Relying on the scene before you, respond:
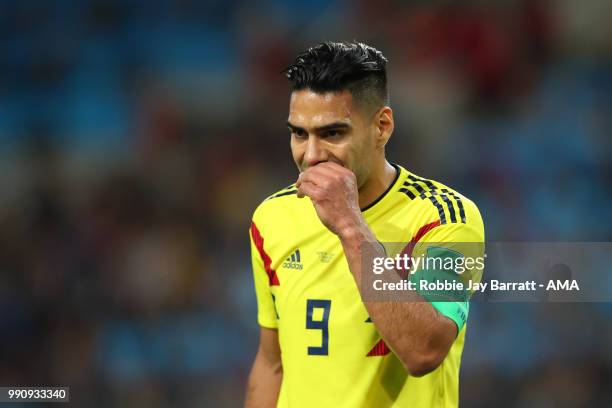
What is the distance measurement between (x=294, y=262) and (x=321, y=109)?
1.92 ft

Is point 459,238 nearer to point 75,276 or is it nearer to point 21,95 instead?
point 75,276

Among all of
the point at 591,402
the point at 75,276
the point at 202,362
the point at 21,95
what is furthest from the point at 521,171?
the point at 21,95

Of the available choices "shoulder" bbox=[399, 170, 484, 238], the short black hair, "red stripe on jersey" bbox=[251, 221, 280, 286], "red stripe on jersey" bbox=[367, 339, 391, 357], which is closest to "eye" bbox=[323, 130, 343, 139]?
the short black hair

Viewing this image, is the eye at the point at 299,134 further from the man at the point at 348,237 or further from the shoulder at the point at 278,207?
the shoulder at the point at 278,207

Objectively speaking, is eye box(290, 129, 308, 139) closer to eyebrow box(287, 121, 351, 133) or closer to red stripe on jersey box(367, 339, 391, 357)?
eyebrow box(287, 121, 351, 133)

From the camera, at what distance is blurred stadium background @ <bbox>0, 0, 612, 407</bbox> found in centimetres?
644

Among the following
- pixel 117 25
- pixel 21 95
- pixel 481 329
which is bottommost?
pixel 481 329

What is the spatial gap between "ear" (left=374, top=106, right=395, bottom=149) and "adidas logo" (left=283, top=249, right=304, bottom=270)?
483 millimetres

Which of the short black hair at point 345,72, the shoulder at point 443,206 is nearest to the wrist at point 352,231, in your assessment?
the shoulder at point 443,206

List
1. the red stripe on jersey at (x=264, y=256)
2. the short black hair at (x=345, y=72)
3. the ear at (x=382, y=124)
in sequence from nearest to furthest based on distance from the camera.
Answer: the short black hair at (x=345, y=72), the ear at (x=382, y=124), the red stripe on jersey at (x=264, y=256)

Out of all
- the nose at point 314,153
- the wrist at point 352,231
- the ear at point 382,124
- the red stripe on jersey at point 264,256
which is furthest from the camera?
the red stripe on jersey at point 264,256

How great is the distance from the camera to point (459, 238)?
3150mm

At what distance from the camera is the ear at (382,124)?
332 cm

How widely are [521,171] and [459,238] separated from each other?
13.4 ft
